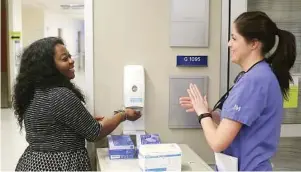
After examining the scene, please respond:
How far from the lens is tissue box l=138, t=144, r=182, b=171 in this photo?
1.55 metres

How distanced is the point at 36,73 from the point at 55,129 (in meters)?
0.29

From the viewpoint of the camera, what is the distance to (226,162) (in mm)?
1491

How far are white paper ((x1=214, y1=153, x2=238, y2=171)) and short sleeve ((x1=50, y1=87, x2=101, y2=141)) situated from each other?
0.61 metres

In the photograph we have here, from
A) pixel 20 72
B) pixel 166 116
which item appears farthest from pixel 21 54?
pixel 166 116

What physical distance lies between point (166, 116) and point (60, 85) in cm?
74

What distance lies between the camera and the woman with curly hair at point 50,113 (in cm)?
162

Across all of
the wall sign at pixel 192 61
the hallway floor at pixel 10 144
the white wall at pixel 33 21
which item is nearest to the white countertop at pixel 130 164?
the wall sign at pixel 192 61

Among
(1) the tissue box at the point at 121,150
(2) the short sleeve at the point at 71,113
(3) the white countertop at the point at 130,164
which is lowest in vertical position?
(3) the white countertop at the point at 130,164

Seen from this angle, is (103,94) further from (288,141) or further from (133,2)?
(288,141)

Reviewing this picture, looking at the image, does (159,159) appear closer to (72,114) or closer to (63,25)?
(72,114)

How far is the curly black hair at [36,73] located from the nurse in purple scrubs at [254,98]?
739mm

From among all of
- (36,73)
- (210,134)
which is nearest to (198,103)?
(210,134)

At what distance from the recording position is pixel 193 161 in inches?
72.1

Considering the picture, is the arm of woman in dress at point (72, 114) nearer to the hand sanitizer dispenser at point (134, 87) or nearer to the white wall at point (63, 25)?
the hand sanitizer dispenser at point (134, 87)
